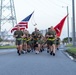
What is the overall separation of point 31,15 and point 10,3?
45.6 m

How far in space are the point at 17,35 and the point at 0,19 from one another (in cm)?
5449

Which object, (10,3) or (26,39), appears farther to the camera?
(10,3)

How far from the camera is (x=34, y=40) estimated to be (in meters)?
25.8

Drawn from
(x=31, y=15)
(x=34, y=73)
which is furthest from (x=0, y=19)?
(x=34, y=73)

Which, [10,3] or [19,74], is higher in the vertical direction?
[10,3]

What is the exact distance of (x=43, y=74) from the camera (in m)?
11.4

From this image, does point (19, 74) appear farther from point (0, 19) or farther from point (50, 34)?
point (0, 19)

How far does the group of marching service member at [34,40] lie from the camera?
74.4 ft

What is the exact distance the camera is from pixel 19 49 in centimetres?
2277

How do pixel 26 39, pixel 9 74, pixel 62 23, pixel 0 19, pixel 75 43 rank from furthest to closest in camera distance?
1. pixel 0 19
2. pixel 75 43
3. pixel 62 23
4. pixel 26 39
5. pixel 9 74

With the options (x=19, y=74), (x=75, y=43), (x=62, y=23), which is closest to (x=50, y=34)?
(x=62, y=23)

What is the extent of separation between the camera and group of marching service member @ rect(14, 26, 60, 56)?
22672mm

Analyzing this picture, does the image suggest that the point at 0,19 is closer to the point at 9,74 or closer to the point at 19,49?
the point at 19,49

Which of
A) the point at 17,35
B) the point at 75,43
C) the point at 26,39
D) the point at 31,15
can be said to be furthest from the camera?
the point at 75,43
